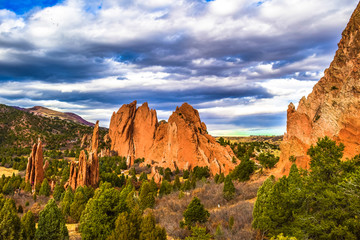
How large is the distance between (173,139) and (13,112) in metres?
139

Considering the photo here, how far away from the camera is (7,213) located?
16.6 m

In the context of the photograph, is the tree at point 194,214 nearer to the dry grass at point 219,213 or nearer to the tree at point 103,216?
the dry grass at point 219,213

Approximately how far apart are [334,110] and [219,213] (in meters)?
22.0

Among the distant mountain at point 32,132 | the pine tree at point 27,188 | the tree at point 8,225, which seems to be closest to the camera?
the tree at point 8,225

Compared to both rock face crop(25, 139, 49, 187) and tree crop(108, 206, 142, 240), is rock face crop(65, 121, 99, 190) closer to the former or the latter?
rock face crop(25, 139, 49, 187)

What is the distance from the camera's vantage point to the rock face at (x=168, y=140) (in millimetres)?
66188

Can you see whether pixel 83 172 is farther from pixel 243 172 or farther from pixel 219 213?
pixel 243 172

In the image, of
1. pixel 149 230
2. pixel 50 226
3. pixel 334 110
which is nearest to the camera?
pixel 149 230

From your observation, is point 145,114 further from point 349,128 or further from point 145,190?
point 349,128

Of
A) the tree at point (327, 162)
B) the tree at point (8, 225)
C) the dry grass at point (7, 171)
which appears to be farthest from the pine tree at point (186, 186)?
the dry grass at point (7, 171)

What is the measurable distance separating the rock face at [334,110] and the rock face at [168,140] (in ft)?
63.8

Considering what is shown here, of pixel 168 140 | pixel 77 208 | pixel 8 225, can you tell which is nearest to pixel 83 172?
pixel 77 208

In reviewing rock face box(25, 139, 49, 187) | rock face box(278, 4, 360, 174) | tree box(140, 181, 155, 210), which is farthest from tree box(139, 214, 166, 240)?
rock face box(25, 139, 49, 187)

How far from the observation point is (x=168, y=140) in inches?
2990
